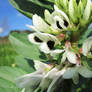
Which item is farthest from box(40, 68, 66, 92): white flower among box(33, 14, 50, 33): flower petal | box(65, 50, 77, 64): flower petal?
box(33, 14, 50, 33): flower petal

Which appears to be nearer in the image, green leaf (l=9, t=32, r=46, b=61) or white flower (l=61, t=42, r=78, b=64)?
white flower (l=61, t=42, r=78, b=64)

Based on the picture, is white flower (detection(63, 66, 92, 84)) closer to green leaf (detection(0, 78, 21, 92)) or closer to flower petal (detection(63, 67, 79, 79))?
flower petal (detection(63, 67, 79, 79))

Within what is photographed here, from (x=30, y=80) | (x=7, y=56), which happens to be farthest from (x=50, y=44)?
(x=7, y=56)

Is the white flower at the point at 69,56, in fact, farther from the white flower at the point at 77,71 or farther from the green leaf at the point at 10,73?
the green leaf at the point at 10,73

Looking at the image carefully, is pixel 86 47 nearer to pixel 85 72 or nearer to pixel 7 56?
pixel 85 72

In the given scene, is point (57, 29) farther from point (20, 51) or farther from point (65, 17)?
point (20, 51)

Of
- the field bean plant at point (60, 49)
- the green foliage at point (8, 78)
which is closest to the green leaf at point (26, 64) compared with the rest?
the green foliage at point (8, 78)

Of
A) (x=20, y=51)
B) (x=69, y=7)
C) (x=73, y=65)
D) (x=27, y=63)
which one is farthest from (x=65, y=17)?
(x=27, y=63)
